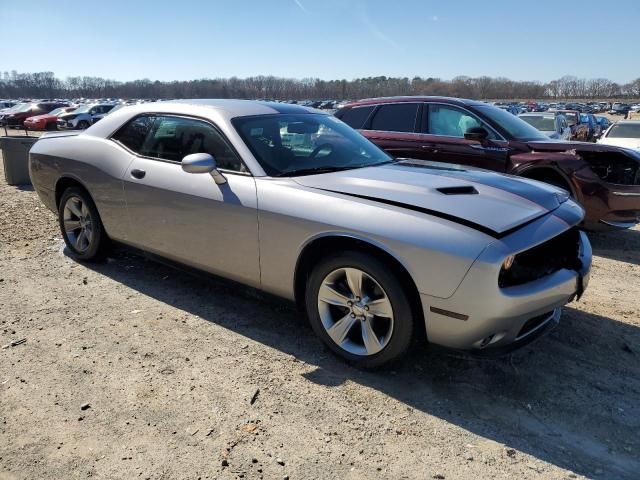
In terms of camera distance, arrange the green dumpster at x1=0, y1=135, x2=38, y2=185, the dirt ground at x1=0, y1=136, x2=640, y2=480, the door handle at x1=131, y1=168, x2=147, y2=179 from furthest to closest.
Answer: the green dumpster at x1=0, y1=135, x2=38, y2=185, the door handle at x1=131, y1=168, x2=147, y2=179, the dirt ground at x1=0, y1=136, x2=640, y2=480

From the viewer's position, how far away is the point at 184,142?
157 inches

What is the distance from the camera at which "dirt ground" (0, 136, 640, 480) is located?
2.38 metres

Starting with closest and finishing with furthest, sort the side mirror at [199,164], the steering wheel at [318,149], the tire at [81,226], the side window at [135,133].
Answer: the side mirror at [199,164]
the steering wheel at [318,149]
the side window at [135,133]
the tire at [81,226]

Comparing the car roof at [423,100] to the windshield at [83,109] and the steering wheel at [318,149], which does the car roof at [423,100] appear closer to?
the steering wheel at [318,149]

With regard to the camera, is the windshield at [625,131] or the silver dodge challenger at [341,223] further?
the windshield at [625,131]

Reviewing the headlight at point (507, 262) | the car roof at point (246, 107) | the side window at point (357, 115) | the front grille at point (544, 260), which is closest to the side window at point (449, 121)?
the side window at point (357, 115)

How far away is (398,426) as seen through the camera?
2648 mm

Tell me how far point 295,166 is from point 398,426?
1892 mm

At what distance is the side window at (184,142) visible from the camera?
3.69 m

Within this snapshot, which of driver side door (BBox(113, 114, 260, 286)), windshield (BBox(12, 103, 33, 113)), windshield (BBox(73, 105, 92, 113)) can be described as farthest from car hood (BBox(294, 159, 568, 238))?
windshield (BBox(12, 103, 33, 113))

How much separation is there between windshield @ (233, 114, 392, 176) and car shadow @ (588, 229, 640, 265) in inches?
133

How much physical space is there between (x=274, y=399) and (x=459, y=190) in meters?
1.68

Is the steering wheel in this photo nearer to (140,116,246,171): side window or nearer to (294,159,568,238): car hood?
(294,159,568,238): car hood

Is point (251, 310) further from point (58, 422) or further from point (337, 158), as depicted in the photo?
point (58, 422)
